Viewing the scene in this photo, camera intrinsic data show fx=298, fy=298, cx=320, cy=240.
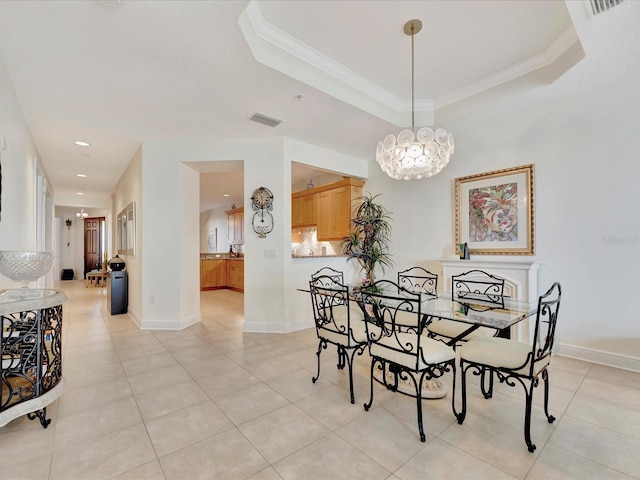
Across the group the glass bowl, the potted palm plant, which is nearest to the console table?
the glass bowl

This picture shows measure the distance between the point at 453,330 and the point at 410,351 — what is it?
2.75 ft

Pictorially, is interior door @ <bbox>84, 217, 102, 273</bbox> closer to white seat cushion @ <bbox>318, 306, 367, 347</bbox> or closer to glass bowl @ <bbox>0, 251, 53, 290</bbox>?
glass bowl @ <bbox>0, 251, 53, 290</bbox>

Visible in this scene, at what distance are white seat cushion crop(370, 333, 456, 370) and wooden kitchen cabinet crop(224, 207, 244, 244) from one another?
25.2 feet

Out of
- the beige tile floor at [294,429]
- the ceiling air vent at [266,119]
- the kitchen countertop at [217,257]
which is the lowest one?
the beige tile floor at [294,429]

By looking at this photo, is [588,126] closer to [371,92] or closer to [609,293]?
[609,293]

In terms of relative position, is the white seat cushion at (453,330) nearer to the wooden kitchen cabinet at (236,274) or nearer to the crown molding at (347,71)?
the crown molding at (347,71)

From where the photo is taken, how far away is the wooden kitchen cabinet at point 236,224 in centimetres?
927

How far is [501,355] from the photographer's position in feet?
6.02

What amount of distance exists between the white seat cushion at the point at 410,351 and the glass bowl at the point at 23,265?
7.73 ft

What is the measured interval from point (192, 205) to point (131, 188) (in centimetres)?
146

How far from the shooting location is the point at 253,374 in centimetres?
272

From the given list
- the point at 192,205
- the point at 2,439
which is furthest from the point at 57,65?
the point at 2,439

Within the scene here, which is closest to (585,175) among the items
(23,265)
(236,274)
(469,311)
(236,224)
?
(469,311)

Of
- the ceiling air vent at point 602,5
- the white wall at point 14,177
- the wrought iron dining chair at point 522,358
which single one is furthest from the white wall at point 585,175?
the white wall at point 14,177
